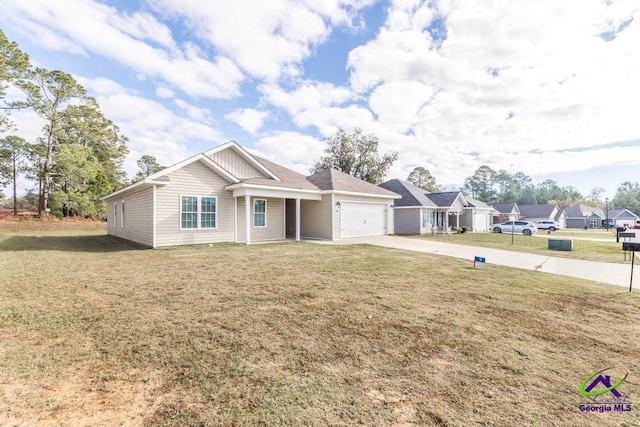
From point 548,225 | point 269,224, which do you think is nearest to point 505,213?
point 548,225

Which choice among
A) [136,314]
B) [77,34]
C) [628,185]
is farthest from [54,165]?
[628,185]

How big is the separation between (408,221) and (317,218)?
433 inches

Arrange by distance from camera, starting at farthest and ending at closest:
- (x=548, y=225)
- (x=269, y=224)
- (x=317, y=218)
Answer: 1. (x=548, y=225)
2. (x=317, y=218)
3. (x=269, y=224)

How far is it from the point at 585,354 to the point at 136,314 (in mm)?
6359

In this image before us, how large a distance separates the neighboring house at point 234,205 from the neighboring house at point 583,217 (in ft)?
208

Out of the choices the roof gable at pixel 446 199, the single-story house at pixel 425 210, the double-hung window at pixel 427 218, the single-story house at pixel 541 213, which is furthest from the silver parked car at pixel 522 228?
the single-story house at pixel 541 213

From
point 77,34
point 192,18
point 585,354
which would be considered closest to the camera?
point 585,354

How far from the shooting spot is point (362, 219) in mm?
18875

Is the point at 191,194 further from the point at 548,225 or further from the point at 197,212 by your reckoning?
the point at 548,225

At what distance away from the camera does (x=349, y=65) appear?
1641 cm

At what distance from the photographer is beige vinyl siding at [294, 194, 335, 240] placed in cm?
1695

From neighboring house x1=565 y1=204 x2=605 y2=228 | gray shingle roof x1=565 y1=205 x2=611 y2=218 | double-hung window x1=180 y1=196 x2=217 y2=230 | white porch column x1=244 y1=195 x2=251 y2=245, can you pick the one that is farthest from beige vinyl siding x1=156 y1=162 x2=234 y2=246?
gray shingle roof x1=565 y1=205 x2=611 y2=218

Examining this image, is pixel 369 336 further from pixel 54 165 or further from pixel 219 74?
pixel 54 165

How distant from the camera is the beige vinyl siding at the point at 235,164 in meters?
15.0
